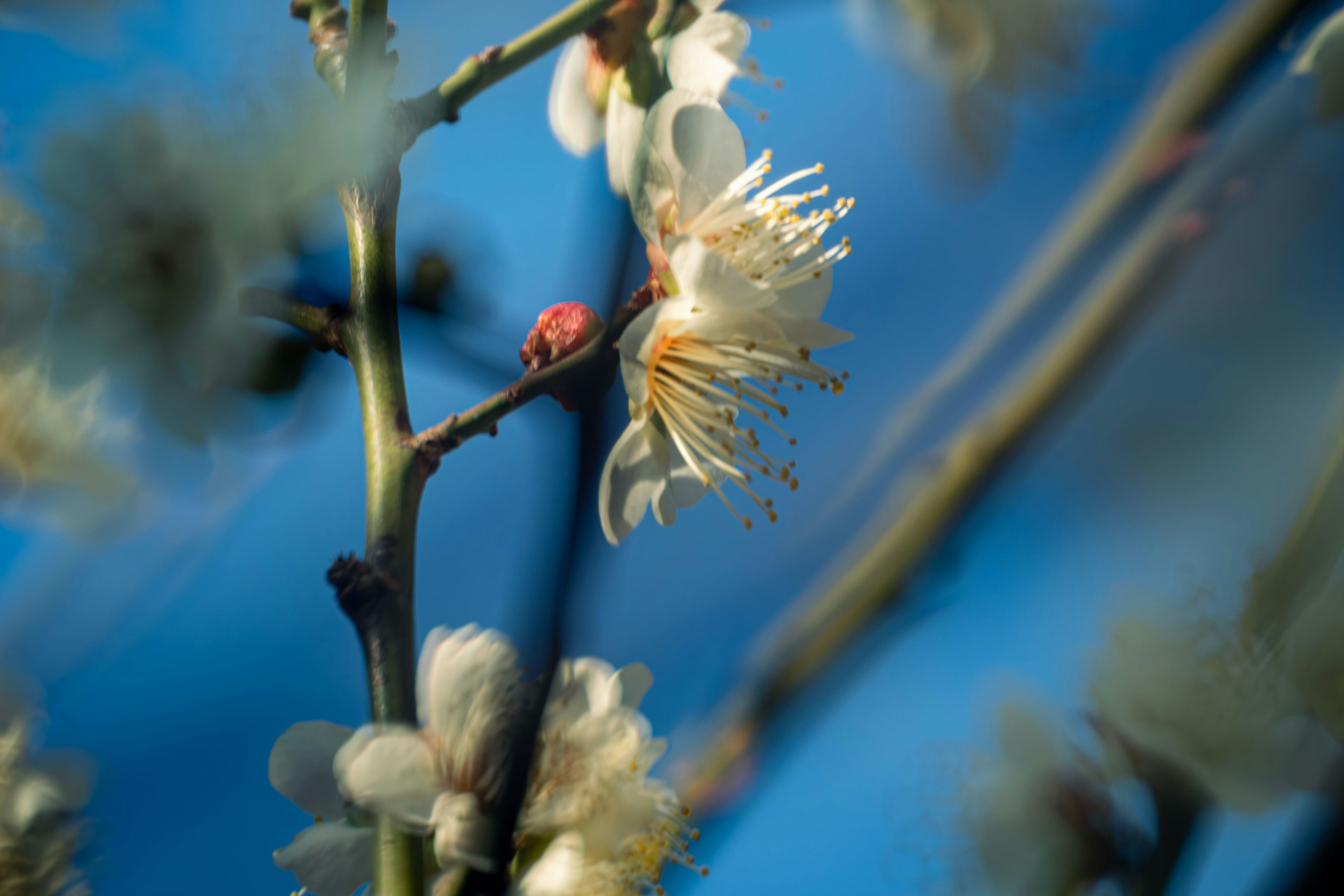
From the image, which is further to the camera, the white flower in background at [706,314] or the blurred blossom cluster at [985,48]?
the blurred blossom cluster at [985,48]

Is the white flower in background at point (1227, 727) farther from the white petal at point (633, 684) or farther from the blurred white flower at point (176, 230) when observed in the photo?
the blurred white flower at point (176, 230)

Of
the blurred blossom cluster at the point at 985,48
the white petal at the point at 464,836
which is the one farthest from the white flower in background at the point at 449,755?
the blurred blossom cluster at the point at 985,48

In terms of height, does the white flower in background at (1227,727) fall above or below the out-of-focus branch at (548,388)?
below

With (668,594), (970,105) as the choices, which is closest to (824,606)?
(668,594)

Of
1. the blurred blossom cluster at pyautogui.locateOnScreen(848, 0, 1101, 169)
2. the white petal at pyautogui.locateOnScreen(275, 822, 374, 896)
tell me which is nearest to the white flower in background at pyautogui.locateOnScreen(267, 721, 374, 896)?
the white petal at pyautogui.locateOnScreen(275, 822, 374, 896)

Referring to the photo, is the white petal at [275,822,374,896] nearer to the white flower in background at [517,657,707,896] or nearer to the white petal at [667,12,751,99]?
A: the white flower in background at [517,657,707,896]

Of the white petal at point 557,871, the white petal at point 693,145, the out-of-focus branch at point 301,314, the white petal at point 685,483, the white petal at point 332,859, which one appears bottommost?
the white petal at point 557,871
